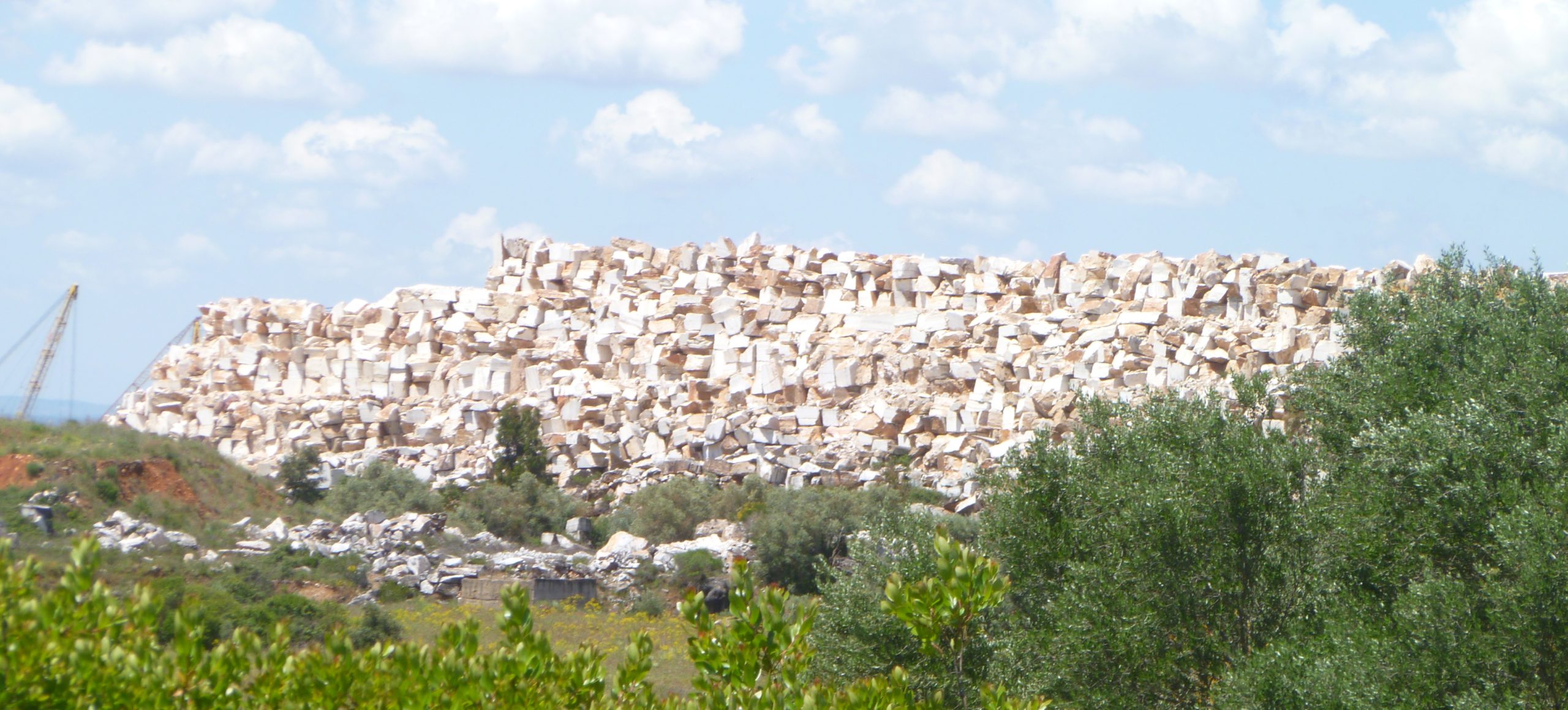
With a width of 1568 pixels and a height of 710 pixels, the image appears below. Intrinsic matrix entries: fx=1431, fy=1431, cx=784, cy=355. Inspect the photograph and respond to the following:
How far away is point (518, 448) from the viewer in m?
32.6

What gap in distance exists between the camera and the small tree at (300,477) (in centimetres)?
3036

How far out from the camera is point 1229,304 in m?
31.0

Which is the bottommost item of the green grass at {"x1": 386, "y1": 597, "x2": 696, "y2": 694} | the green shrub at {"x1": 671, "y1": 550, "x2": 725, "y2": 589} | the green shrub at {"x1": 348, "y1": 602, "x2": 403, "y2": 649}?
the green grass at {"x1": 386, "y1": 597, "x2": 696, "y2": 694}

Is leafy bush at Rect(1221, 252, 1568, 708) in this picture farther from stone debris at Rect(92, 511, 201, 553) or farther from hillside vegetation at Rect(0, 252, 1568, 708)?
stone debris at Rect(92, 511, 201, 553)

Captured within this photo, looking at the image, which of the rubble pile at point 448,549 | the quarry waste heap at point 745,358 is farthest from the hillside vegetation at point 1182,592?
the quarry waste heap at point 745,358

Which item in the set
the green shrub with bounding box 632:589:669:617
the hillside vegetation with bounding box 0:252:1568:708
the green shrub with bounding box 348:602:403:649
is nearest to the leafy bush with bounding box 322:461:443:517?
the green shrub with bounding box 632:589:669:617

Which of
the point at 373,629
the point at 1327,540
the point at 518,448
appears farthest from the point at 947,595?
the point at 518,448

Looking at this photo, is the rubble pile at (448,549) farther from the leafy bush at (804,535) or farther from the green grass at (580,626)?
the green grass at (580,626)

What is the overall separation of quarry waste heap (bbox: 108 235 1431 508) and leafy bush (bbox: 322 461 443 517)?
1990 mm

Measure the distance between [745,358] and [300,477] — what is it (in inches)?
415

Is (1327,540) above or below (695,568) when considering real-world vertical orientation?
above

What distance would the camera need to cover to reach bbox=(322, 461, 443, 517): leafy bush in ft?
92.2

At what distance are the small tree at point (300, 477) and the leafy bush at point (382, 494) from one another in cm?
47

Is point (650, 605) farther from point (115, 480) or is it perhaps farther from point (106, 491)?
point (115, 480)
